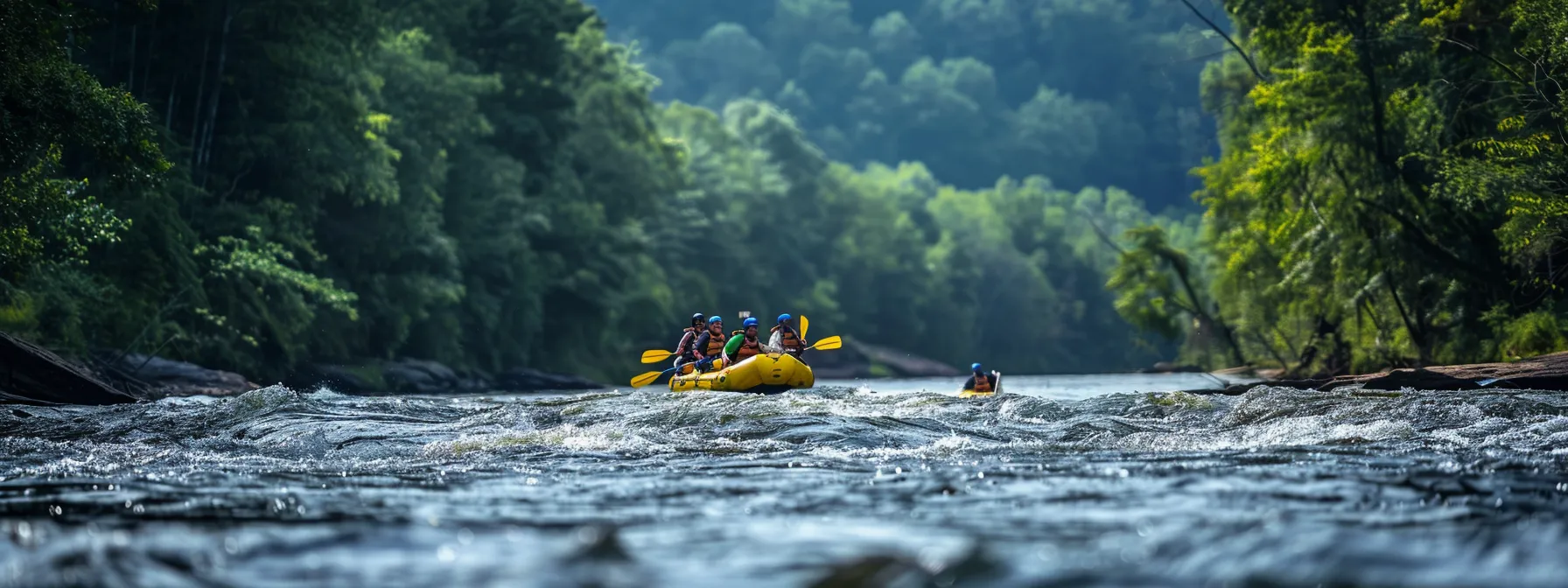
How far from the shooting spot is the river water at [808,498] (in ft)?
16.6

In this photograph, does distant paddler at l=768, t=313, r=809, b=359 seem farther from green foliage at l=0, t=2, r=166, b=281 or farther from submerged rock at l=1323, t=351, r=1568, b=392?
green foliage at l=0, t=2, r=166, b=281

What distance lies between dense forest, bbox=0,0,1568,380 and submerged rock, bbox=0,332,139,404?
6.51 feet

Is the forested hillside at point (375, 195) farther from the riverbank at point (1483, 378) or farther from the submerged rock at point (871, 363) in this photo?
the riverbank at point (1483, 378)

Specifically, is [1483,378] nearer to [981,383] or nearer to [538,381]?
[981,383]

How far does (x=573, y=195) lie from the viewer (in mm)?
42844

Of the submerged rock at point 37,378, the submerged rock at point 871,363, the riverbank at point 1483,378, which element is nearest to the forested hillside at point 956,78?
the submerged rock at point 871,363

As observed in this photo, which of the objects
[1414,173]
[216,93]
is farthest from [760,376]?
[216,93]

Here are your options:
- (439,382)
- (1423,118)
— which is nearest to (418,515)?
(1423,118)

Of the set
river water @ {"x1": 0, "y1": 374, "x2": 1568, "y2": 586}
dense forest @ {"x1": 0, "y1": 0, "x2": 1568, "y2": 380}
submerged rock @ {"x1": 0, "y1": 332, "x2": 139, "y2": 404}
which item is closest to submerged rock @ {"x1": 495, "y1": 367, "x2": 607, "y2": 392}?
dense forest @ {"x1": 0, "y1": 0, "x2": 1568, "y2": 380}

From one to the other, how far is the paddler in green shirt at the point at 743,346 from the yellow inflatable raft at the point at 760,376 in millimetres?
534

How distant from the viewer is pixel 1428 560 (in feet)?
16.8

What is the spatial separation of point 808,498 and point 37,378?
36.6ft

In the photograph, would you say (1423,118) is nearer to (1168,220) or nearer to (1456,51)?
(1456,51)

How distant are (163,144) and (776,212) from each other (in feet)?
149
